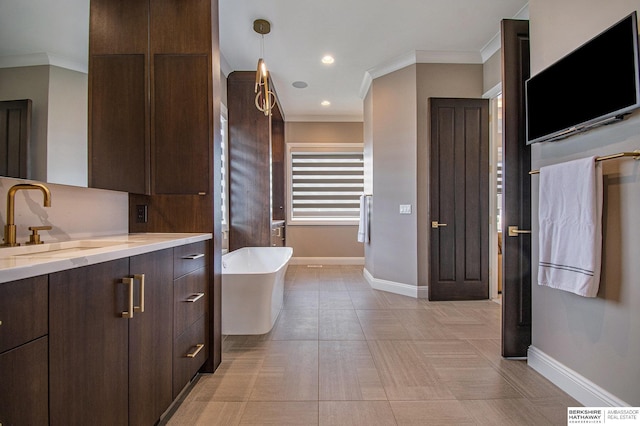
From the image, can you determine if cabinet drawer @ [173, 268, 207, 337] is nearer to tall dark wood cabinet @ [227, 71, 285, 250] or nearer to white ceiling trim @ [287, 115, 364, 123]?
tall dark wood cabinet @ [227, 71, 285, 250]

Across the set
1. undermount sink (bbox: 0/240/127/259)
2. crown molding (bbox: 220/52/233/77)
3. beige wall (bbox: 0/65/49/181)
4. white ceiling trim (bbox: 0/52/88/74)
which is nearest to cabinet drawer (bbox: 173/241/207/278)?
undermount sink (bbox: 0/240/127/259)

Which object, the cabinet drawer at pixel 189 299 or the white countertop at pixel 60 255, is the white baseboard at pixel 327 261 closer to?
the cabinet drawer at pixel 189 299

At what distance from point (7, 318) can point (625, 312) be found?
2294mm

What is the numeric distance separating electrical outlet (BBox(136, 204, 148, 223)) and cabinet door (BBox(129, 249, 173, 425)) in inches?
28.3

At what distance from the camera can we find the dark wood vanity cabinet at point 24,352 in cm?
68

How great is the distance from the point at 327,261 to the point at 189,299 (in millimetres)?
4221

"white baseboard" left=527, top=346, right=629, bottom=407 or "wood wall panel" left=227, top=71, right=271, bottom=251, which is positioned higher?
"wood wall panel" left=227, top=71, right=271, bottom=251

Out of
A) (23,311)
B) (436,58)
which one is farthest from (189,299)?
(436,58)

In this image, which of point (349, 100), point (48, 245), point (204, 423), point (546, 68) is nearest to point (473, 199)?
point (546, 68)

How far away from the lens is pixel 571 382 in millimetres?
1656

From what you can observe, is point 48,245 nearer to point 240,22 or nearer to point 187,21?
point 187,21

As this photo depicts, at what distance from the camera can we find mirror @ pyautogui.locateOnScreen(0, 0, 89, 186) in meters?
1.26

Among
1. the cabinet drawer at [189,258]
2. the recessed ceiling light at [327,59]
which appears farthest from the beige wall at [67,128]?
the recessed ceiling light at [327,59]

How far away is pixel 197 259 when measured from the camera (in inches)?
69.7
